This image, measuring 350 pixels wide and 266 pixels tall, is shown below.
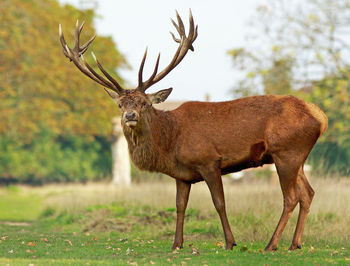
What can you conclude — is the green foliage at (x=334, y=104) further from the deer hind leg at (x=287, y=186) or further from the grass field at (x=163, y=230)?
the deer hind leg at (x=287, y=186)

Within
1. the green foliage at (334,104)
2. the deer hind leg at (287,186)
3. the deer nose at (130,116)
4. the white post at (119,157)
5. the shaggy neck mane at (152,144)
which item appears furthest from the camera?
the white post at (119,157)

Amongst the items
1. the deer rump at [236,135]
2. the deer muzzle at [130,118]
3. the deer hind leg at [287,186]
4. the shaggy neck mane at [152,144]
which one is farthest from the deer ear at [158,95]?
the deer hind leg at [287,186]

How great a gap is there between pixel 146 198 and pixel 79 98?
1874cm

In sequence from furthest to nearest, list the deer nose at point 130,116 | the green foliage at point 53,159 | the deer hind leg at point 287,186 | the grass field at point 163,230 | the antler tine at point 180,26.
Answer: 1. the green foliage at point 53,159
2. the antler tine at point 180,26
3. the deer hind leg at point 287,186
4. the deer nose at point 130,116
5. the grass field at point 163,230

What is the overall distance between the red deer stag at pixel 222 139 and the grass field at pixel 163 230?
80cm

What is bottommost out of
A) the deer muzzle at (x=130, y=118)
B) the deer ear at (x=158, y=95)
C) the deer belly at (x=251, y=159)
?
the deer belly at (x=251, y=159)

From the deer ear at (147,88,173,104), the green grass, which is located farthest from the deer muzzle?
the green grass

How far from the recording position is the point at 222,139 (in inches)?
373

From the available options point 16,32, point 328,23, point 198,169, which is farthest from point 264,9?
point 198,169

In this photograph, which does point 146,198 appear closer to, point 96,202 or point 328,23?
point 96,202

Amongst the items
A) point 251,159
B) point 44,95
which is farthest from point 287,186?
point 44,95

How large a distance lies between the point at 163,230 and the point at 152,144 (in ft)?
10.7

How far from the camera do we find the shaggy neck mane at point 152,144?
9.55 metres

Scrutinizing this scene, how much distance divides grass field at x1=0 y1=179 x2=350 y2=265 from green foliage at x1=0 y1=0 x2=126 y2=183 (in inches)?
517
